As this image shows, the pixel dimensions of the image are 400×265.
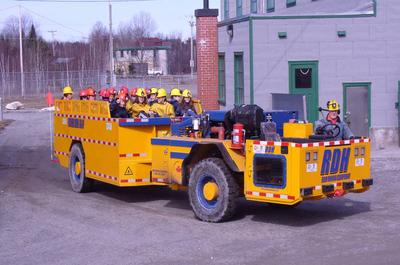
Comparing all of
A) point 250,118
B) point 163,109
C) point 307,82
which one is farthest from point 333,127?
point 307,82

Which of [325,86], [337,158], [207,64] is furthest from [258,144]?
[207,64]

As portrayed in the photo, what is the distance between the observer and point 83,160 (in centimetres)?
1459

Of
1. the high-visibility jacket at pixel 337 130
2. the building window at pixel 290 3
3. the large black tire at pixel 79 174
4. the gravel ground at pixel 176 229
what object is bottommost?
the gravel ground at pixel 176 229

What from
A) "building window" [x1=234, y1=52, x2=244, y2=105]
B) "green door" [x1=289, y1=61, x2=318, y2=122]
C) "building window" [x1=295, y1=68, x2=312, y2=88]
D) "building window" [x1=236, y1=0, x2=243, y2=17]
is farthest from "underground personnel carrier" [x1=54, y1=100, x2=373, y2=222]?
"building window" [x1=236, y1=0, x2=243, y2=17]

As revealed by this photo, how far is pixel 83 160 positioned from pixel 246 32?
8.24 metres

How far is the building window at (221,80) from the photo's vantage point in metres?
24.3

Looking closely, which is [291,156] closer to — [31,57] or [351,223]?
[351,223]

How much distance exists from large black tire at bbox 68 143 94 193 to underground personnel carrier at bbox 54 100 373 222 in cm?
34

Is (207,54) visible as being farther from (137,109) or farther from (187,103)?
(137,109)

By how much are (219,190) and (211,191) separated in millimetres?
175

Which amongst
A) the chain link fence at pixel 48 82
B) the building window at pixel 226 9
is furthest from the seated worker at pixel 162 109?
the chain link fence at pixel 48 82

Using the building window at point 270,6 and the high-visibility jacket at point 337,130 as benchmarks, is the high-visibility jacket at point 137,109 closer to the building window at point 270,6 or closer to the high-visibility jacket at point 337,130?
the high-visibility jacket at point 337,130

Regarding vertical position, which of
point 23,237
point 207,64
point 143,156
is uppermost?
point 207,64

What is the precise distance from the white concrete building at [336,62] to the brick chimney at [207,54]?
11.9 ft
